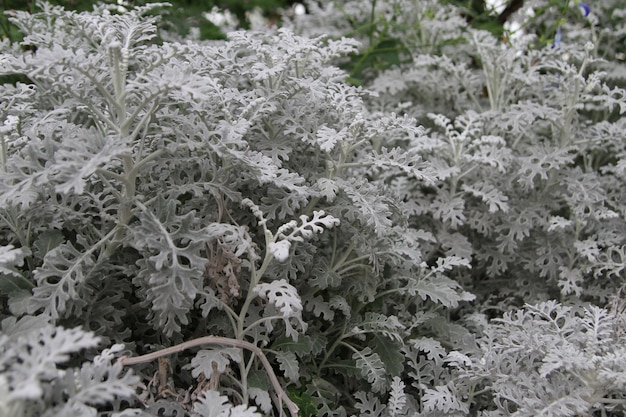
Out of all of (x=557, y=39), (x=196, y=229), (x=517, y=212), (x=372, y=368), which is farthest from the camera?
(x=557, y=39)

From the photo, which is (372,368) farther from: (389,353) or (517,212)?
(517,212)

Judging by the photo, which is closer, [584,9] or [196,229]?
[196,229]

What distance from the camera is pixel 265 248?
129 cm

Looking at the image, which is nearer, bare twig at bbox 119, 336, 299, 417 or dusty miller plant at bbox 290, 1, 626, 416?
bare twig at bbox 119, 336, 299, 417

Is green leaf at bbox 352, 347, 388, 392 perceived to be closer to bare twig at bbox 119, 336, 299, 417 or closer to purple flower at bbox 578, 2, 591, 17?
bare twig at bbox 119, 336, 299, 417

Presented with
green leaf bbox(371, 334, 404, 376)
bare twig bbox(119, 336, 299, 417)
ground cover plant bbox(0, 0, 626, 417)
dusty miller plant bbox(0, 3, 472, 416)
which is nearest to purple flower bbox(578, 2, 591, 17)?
ground cover plant bbox(0, 0, 626, 417)

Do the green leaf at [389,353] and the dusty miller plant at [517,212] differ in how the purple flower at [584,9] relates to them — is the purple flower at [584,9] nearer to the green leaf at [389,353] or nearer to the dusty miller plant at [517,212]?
the dusty miller plant at [517,212]

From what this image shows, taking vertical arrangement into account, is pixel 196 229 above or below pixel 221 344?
above

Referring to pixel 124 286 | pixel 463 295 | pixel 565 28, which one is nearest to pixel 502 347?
pixel 463 295

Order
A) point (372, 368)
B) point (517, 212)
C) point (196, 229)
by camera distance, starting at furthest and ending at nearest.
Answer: point (517, 212), point (372, 368), point (196, 229)

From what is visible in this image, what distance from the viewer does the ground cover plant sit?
101 cm

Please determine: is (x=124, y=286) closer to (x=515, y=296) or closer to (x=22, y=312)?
(x=22, y=312)

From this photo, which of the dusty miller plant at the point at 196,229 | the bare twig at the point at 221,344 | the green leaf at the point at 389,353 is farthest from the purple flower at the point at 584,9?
the bare twig at the point at 221,344

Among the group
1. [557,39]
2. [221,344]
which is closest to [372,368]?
[221,344]
